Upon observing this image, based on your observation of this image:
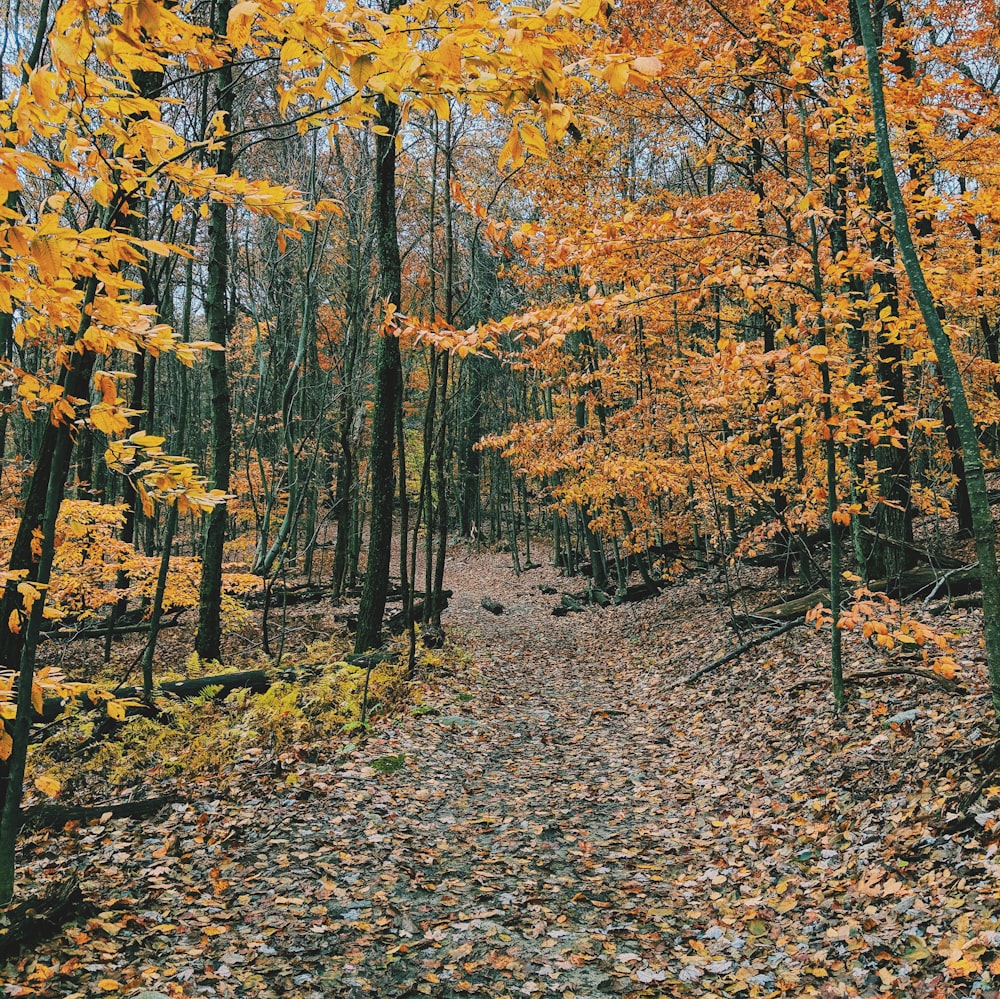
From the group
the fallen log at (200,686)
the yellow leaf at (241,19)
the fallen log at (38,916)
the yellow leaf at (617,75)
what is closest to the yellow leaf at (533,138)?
the yellow leaf at (617,75)

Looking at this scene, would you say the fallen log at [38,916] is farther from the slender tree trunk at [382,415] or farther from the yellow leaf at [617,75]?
the slender tree trunk at [382,415]

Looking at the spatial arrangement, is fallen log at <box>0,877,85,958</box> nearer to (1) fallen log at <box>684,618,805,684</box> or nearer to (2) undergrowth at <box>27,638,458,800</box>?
(2) undergrowth at <box>27,638,458,800</box>

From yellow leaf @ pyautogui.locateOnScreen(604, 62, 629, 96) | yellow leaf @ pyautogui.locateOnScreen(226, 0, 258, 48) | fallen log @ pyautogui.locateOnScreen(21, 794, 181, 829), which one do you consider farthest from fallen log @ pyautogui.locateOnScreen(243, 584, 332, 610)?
yellow leaf @ pyautogui.locateOnScreen(604, 62, 629, 96)

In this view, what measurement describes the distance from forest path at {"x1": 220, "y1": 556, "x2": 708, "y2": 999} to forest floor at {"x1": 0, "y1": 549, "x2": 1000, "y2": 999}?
2cm

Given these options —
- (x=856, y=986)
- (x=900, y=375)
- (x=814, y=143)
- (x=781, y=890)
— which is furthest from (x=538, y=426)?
(x=856, y=986)

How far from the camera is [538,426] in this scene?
45.4 ft

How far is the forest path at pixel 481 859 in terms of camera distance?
143 inches

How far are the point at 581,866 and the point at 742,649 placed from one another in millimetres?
5104

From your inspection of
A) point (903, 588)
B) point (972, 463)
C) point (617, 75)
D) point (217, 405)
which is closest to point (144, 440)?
point (617, 75)

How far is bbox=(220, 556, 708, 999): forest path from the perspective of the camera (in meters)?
3.63

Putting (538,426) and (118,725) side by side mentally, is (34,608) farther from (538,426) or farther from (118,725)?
(538,426)

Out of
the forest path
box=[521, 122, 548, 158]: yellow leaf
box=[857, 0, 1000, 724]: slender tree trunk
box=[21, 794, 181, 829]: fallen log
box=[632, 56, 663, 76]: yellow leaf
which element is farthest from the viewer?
box=[21, 794, 181, 829]: fallen log

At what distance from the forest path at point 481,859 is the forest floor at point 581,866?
21 millimetres

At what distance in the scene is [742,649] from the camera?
9.09m
